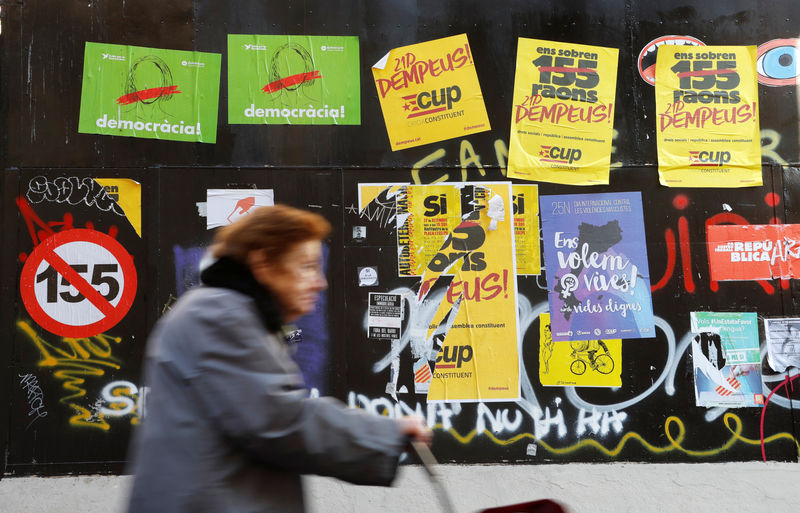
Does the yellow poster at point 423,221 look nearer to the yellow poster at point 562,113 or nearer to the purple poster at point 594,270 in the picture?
the yellow poster at point 562,113

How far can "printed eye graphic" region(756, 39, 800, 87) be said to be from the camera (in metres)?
5.56

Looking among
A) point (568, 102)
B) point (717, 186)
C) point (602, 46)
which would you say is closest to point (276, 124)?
point (568, 102)

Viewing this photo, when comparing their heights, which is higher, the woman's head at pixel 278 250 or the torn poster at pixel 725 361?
the woman's head at pixel 278 250

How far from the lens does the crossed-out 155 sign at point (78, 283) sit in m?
5.05

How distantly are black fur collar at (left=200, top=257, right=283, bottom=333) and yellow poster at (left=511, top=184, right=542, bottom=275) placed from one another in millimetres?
3743

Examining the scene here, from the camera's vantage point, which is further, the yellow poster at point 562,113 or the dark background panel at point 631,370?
the yellow poster at point 562,113

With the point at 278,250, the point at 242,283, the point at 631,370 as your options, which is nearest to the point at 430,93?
the point at 631,370

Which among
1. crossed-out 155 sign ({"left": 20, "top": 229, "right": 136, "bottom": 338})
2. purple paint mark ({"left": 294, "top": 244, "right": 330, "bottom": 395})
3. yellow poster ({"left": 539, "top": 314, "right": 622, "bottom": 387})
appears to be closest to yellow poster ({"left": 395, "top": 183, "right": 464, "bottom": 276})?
purple paint mark ({"left": 294, "top": 244, "right": 330, "bottom": 395})

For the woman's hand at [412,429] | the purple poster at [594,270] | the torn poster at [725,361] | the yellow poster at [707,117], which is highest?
the yellow poster at [707,117]

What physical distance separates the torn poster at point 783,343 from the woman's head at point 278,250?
187 inches

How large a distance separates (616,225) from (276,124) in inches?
111

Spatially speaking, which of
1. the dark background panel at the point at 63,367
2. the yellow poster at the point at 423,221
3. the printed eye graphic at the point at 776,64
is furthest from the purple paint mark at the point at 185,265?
the printed eye graphic at the point at 776,64

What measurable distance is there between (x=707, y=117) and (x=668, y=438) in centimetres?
261

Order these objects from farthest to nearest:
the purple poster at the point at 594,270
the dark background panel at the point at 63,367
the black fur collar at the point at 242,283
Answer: the purple poster at the point at 594,270 → the dark background panel at the point at 63,367 → the black fur collar at the point at 242,283
